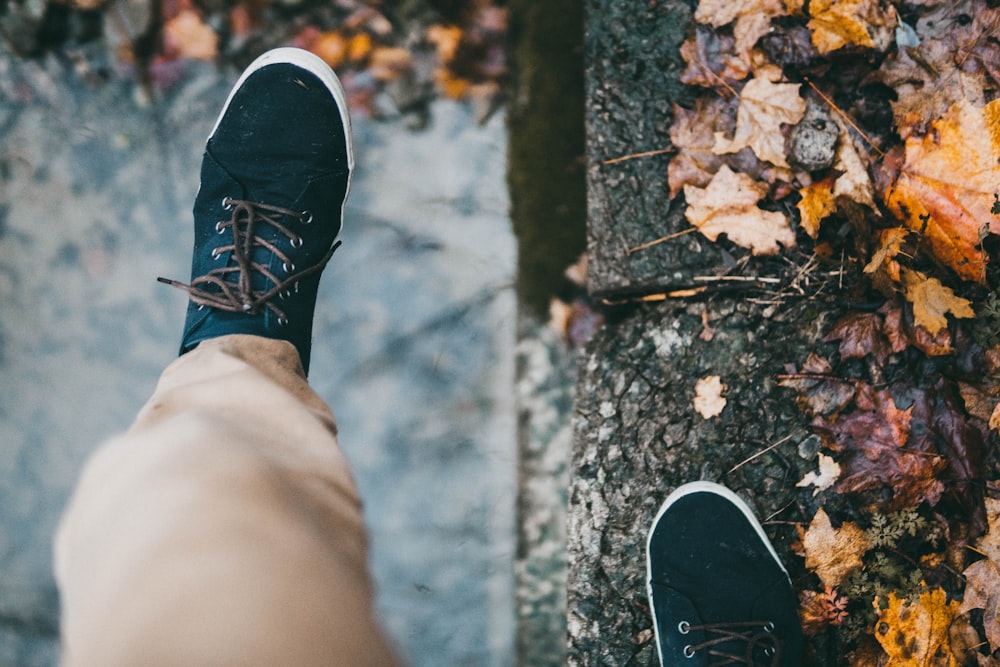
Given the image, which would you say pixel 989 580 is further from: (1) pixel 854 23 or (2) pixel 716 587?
(1) pixel 854 23

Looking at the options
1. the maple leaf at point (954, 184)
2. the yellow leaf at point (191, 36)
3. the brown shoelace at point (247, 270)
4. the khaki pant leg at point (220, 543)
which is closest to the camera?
the khaki pant leg at point (220, 543)

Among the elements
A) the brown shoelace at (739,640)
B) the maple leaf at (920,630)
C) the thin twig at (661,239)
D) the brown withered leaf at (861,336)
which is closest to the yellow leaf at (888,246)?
the brown withered leaf at (861,336)

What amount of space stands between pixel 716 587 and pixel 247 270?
123 centimetres

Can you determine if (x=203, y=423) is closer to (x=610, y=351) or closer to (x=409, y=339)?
(x=409, y=339)

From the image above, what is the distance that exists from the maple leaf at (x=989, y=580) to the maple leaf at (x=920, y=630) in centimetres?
4

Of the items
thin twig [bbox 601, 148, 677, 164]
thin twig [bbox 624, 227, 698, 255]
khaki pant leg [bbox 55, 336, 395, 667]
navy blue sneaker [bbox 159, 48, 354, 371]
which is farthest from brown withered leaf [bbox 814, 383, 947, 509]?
navy blue sneaker [bbox 159, 48, 354, 371]

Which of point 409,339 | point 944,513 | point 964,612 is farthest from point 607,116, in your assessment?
point 964,612

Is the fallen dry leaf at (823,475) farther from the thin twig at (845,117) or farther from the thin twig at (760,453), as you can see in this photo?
the thin twig at (845,117)

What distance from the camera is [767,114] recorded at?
1374mm

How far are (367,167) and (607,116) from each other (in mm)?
617

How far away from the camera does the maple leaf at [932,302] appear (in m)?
1.25

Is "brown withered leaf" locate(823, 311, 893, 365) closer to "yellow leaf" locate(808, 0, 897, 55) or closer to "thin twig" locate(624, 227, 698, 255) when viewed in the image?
"thin twig" locate(624, 227, 698, 255)

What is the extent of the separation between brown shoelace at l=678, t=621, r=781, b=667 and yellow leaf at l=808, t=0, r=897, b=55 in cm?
121

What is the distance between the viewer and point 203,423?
0.93 m
